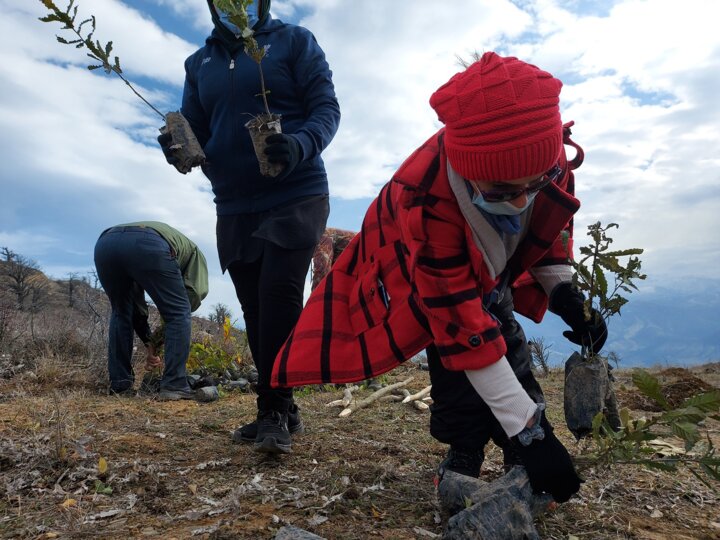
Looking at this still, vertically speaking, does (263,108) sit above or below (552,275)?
above

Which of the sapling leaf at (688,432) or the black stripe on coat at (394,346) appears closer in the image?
the sapling leaf at (688,432)

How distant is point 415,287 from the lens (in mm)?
1756

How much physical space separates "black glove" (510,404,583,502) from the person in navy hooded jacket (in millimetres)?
1139

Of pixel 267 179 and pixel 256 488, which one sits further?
pixel 267 179

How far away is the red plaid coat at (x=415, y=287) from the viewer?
5.33 feet

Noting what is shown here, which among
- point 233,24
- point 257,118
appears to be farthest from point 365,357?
point 233,24

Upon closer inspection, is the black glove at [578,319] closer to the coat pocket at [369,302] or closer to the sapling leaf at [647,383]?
the sapling leaf at [647,383]

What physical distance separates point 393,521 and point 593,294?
103 cm

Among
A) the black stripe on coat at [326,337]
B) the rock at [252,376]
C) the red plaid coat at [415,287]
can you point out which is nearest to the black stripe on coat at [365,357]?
the red plaid coat at [415,287]

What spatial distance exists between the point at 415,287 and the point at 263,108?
1.32 metres

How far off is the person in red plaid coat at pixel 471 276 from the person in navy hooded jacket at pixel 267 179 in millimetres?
424

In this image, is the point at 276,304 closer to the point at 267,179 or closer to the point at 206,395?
the point at 267,179

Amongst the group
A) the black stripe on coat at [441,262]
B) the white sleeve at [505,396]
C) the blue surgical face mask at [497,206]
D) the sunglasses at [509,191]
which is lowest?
the white sleeve at [505,396]

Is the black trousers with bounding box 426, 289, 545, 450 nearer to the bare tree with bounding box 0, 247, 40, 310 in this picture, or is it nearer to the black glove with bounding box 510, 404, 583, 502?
the black glove with bounding box 510, 404, 583, 502
